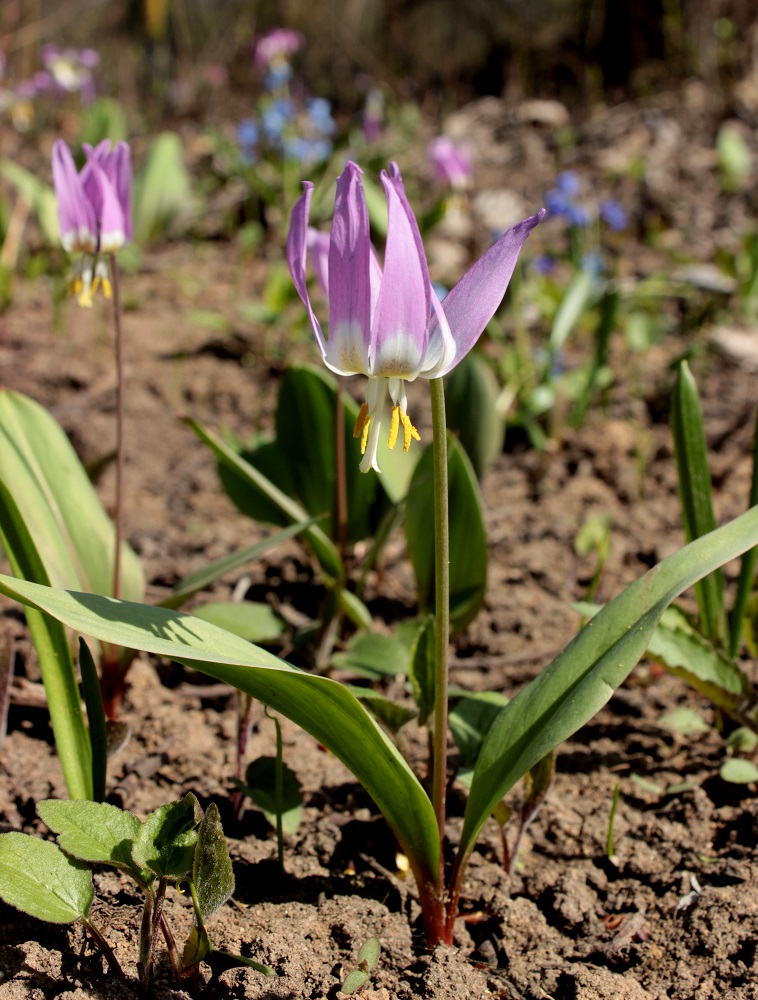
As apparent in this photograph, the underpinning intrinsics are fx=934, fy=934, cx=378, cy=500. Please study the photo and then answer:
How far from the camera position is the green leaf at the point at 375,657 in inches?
78.2

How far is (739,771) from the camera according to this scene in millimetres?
1851

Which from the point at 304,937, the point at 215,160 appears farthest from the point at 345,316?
the point at 215,160

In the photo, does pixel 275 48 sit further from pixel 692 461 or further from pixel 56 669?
pixel 56 669

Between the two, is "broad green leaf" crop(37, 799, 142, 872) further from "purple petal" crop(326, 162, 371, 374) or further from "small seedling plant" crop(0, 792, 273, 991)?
"purple petal" crop(326, 162, 371, 374)

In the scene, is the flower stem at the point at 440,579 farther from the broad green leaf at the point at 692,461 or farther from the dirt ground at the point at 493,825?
the broad green leaf at the point at 692,461

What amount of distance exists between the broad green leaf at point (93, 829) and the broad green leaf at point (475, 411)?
1.91 m

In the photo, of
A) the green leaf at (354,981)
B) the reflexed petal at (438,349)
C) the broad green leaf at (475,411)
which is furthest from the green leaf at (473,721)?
the broad green leaf at (475,411)

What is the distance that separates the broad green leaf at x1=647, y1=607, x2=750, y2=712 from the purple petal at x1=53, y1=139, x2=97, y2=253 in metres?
1.45

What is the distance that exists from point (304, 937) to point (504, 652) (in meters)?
1.11

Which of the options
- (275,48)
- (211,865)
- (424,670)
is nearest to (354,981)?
(211,865)

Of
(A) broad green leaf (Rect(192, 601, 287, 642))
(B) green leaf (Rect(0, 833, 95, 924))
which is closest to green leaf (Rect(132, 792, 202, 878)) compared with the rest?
(B) green leaf (Rect(0, 833, 95, 924))

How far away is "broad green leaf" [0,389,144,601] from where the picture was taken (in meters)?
1.88

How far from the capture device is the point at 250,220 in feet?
19.1

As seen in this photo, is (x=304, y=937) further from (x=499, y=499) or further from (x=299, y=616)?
(x=499, y=499)
